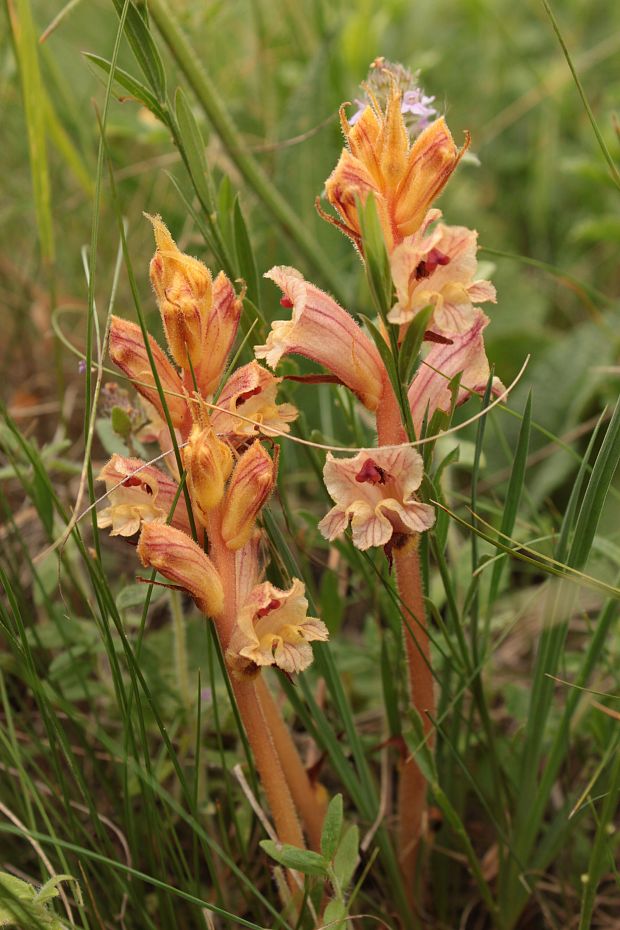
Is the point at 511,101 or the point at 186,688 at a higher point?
the point at 511,101

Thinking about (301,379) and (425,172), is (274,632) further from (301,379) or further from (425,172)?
(425,172)

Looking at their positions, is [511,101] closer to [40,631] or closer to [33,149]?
[33,149]

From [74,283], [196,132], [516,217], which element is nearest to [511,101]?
[516,217]

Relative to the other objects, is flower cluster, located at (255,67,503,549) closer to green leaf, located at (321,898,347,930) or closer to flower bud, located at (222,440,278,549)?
flower bud, located at (222,440,278,549)

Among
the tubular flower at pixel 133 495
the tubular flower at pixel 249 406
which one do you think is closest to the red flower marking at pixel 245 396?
the tubular flower at pixel 249 406

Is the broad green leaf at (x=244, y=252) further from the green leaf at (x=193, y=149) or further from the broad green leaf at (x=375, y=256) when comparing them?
the broad green leaf at (x=375, y=256)

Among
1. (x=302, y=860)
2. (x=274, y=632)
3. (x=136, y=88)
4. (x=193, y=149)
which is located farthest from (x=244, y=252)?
(x=302, y=860)

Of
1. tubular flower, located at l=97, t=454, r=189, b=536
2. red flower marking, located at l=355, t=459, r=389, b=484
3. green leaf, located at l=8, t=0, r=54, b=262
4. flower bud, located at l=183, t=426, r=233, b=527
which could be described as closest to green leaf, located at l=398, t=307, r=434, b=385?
red flower marking, located at l=355, t=459, r=389, b=484
